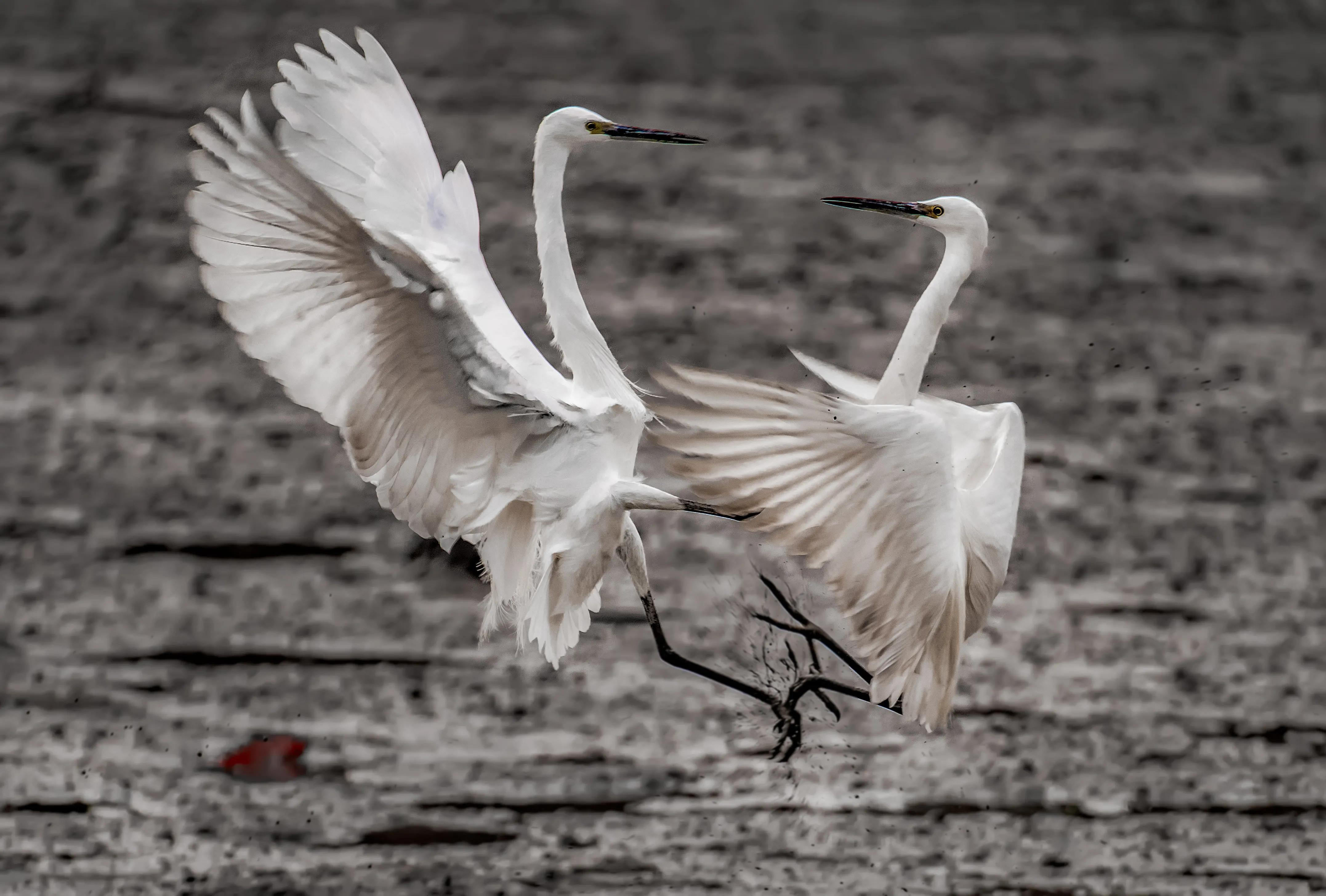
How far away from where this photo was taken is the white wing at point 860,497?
2.33 ft

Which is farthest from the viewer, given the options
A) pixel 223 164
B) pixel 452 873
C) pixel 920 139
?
pixel 920 139

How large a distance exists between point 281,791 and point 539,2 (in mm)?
937

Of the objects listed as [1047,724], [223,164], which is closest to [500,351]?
[223,164]

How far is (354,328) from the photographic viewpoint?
2.62ft

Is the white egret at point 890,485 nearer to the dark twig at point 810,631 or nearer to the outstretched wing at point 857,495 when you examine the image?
the outstretched wing at point 857,495

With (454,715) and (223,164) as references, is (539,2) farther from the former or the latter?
(454,715)

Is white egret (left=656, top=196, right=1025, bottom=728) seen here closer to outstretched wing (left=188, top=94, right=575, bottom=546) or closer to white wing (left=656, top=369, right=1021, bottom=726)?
white wing (left=656, top=369, right=1021, bottom=726)

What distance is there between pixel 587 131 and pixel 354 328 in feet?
0.82

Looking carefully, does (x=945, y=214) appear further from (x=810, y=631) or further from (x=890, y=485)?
(x=810, y=631)

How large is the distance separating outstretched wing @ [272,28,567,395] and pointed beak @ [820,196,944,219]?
0.93ft

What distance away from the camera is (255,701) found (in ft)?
3.79

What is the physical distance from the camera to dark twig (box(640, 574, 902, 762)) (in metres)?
1.02

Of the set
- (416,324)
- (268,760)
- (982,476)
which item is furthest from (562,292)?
(268,760)

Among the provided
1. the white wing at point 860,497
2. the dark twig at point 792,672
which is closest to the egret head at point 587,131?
the white wing at point 860,497
